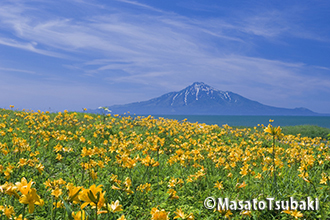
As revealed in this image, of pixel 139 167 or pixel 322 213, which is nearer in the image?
→ pixel 322 213

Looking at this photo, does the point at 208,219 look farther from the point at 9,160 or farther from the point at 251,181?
the point at 9,160

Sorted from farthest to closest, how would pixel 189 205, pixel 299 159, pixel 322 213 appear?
pixel 299 159, pixel 189 205, pixel 322 213

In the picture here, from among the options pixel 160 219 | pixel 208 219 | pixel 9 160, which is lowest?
pixel 208 219

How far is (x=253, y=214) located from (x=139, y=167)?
8.92ft

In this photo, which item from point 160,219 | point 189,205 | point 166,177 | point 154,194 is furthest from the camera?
point 166,177

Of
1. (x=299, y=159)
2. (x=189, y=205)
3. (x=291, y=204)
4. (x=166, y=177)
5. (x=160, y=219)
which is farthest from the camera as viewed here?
→ (x=299, y=159)

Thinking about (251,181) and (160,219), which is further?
(251,181)

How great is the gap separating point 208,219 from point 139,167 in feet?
7.72

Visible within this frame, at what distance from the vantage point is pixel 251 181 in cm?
420

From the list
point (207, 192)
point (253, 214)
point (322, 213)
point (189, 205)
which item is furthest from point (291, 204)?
point (189, 205)

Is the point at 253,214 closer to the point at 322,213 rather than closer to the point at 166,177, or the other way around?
the point at 322,213

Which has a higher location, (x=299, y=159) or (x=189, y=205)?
(x=299, y=159)

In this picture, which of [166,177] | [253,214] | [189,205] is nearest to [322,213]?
[253,214]

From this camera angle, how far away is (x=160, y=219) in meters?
1.73
